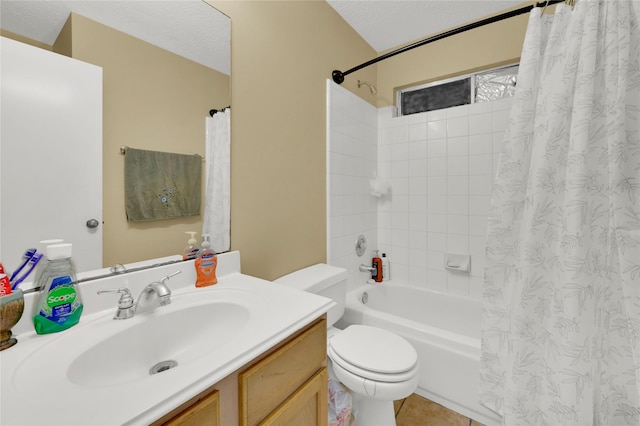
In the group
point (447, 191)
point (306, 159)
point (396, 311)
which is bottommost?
point (396, 311)

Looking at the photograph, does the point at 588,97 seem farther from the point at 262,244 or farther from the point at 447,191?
the point at 262,244

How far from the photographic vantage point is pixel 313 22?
1.68 metres

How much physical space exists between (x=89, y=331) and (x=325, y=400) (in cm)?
70

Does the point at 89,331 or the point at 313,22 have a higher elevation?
the point at 313,22

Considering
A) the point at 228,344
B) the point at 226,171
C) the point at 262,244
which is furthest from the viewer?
the point at 262,244

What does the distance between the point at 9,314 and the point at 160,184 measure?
502 millimetres

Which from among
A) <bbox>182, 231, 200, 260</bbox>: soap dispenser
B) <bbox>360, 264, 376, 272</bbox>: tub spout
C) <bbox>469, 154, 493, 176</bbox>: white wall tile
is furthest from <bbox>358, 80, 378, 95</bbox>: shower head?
<bbox>182, 231, 200, 260</bbox>: soap dispenser

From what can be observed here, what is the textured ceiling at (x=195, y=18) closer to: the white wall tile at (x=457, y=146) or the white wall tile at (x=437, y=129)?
the white wall tile at (x=437, y=129)

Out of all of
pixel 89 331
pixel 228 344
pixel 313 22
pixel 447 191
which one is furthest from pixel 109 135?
pixel 447 191

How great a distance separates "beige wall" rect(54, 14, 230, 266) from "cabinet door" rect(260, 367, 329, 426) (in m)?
0.65

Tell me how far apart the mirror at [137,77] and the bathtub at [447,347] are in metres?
1.22

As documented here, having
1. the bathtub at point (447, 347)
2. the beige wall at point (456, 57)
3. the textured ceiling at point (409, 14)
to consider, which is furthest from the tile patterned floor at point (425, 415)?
the textured ceiling at point (409, 14)

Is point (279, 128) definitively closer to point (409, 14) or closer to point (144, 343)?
point (144, 343)

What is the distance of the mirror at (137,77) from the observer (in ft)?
2.43
